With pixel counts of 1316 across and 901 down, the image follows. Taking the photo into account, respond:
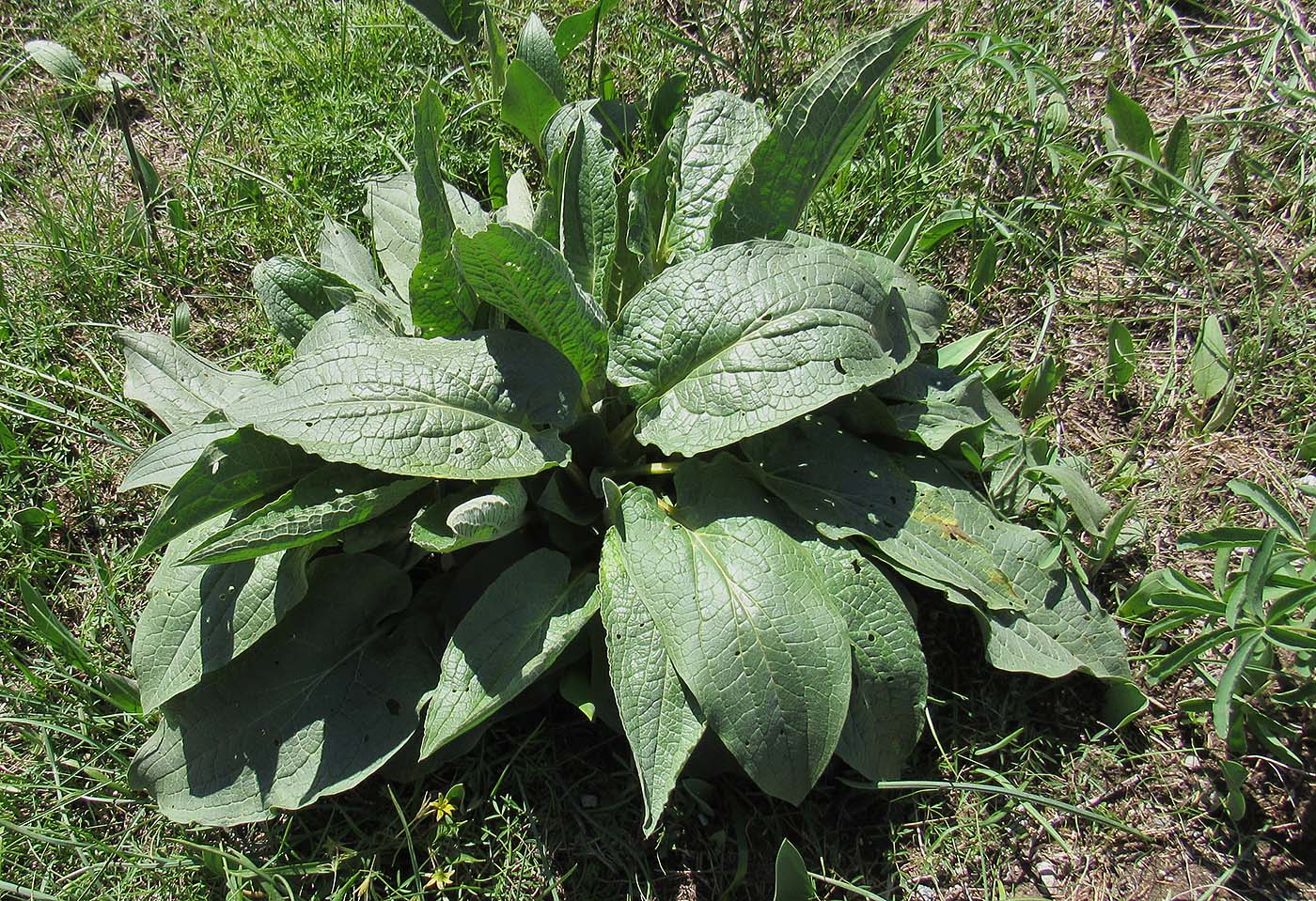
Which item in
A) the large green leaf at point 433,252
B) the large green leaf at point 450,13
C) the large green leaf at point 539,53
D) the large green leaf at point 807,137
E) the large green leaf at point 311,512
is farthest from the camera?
the large green leaf at point 450,13

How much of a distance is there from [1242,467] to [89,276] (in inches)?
131

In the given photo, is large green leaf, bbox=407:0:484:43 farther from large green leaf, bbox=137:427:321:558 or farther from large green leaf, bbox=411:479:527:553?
large green leaf, bbox=411:479:527:553

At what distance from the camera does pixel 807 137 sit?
2400mm

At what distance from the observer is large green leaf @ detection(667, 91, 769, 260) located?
8.48 ft

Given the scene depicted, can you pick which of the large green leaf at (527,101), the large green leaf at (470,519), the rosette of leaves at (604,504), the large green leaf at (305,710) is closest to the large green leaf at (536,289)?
the rosette of leaves at (604,504)

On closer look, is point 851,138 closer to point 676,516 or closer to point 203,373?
point 676,516

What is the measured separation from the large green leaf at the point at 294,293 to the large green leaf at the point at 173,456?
1.05 ft

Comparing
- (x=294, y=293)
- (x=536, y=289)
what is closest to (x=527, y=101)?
(x=294, y=293)

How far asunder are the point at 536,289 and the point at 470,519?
519mm

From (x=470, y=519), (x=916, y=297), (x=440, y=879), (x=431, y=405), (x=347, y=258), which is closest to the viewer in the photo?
(x=470, y=519)

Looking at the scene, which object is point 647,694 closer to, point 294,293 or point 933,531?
point 933,531

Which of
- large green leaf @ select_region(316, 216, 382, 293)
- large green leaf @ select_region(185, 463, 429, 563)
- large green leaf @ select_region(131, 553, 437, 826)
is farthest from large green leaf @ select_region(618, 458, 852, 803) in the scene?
large green leaf @ select_region(316, 216, 382, 293)

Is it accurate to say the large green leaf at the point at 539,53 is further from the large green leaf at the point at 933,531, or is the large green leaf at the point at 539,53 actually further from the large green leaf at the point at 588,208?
the large green leaf at the point at 933,531

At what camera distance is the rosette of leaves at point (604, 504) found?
2.11 meters
